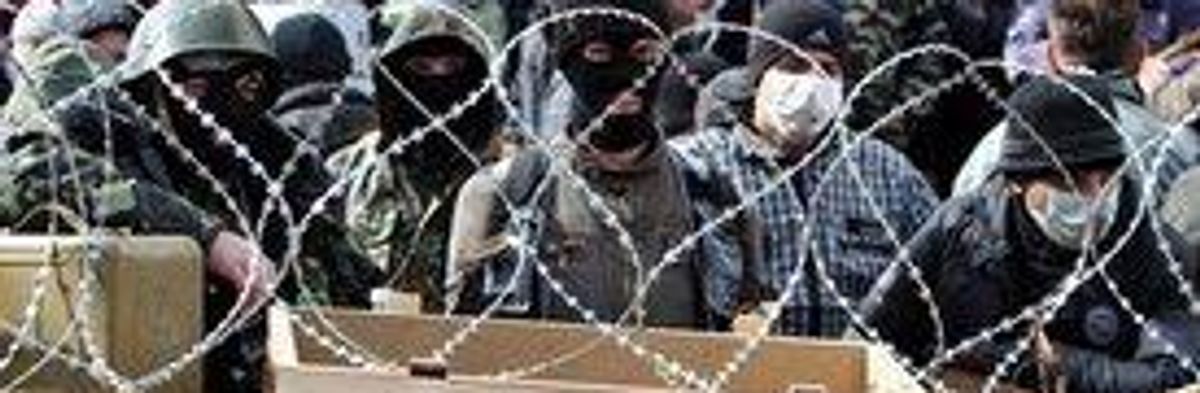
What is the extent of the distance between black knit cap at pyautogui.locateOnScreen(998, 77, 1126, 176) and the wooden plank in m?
0.93

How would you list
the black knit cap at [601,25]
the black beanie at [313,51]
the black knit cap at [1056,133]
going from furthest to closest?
1. the black beanie at [313,51]
2. the black knit cap at [601,25]
3. the black knit cap at [1056,133]

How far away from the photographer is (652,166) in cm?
718

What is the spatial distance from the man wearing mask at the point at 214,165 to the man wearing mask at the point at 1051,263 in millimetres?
1284

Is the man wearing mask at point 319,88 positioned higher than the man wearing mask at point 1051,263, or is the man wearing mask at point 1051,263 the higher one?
the man wearing mask at point 319,88

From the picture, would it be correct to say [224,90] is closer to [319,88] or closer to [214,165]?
[214,165]

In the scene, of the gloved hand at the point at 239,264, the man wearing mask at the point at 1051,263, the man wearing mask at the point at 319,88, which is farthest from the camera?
the man wearing mask at the point at 319,88

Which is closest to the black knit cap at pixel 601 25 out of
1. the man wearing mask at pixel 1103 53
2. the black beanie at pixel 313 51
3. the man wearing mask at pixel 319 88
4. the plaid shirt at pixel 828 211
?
the plaid shirt at pixel 828 211

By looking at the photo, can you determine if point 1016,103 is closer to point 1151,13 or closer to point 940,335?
point 940,335

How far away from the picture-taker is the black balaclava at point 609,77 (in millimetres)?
7172

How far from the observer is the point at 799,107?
317 inches

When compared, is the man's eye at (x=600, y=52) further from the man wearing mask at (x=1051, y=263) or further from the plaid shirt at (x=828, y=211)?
the man wearing mask at (x=1051, y=263)

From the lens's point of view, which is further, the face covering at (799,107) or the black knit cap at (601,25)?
the face covering at (799,107)

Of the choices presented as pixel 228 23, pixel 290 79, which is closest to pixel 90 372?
pixel 228 23

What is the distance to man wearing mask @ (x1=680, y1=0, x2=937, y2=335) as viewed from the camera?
7.77m
